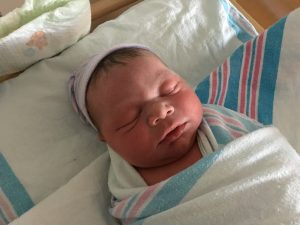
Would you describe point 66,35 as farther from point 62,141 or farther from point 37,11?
point 62,141

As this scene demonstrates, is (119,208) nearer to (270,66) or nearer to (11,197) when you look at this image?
(11,197)

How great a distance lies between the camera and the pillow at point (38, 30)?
1.01 metres

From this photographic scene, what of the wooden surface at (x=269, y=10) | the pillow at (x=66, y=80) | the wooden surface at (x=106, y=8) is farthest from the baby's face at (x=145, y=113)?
the wooden surface at (x=269, y=10)

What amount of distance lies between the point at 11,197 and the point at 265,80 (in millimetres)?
598

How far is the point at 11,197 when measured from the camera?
0.95 m

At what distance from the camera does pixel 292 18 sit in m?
1.10

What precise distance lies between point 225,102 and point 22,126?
441 millimetres

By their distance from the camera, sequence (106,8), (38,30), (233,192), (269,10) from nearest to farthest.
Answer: (233,192), (38,30), (106,8), (269,10)

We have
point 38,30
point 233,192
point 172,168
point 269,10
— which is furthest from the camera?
point 269,10

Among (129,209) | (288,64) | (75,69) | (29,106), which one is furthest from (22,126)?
(288,64)

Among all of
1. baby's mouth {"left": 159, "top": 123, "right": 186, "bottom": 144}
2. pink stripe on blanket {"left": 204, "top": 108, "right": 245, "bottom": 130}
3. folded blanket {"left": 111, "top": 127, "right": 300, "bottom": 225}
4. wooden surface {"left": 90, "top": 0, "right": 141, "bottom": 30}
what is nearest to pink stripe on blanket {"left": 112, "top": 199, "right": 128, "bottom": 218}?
folded blanket {"left": 111, "top": 127, "right": 300, "bottom": 225}

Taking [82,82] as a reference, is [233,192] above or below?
below

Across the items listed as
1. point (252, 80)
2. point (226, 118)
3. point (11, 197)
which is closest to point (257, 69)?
point (252, 80)

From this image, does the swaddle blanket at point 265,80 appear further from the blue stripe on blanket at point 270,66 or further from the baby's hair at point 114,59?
the baby's hair at point 114,59
